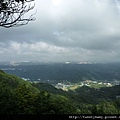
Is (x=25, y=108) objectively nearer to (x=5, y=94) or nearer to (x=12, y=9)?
(x=5, y=94)

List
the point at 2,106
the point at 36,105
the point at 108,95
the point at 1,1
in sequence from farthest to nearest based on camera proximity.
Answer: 1. the point at 108,95
2. the point at 36,105
3. the point at 2,106
4. the point at 1,1

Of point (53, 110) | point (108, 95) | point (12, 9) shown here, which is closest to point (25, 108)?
point (53, 110)

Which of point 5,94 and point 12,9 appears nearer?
point 12,9

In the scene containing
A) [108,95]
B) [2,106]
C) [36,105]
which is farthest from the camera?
[108,95]

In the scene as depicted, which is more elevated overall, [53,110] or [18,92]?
[18,92]

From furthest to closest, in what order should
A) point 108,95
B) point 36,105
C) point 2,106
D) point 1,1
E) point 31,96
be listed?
point 108,95 < point 31,96 < point 36,105 < point 2,106 < point 1,1

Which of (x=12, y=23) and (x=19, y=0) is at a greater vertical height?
(x=19, y=0)

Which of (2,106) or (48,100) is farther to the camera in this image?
(48,100)

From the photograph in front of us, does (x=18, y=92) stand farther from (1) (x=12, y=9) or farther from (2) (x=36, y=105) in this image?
(1) (x=12, y=9)

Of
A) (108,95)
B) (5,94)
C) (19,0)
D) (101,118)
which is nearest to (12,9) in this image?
(19,0)
